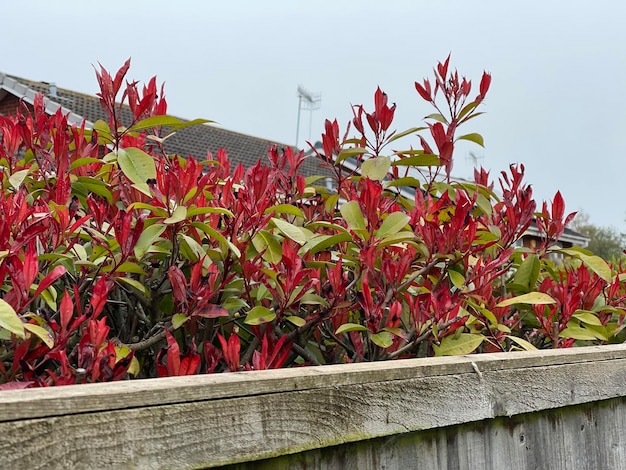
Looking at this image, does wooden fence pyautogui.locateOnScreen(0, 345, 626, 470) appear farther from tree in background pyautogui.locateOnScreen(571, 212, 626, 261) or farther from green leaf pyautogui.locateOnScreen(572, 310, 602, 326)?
tree in background pyautogui.locateOnScreen(571, 212, 626, 261)

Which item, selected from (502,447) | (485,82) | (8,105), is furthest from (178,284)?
(8,105)

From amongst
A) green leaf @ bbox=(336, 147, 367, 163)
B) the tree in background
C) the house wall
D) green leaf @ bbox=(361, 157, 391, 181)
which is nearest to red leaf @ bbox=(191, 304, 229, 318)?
green leaf @ bbox=(361, 157, 391, 181)

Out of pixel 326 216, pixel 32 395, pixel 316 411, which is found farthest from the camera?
pixel 326 216

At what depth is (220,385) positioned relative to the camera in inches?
37.3

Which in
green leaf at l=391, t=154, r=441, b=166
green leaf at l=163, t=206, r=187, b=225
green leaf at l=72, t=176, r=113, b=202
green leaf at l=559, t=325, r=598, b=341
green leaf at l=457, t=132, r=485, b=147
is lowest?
green leaf at l=559, t=325, r=598, b=341

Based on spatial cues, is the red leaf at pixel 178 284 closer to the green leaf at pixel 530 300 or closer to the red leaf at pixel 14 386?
the red leaf at pixel 14 386

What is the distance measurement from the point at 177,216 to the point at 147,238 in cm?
7

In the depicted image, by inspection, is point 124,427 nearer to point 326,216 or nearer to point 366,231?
point 366,231

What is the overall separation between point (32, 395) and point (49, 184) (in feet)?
2.93

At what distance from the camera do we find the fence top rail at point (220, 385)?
79 centimetres

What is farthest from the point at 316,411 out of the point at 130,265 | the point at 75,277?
the point at 75,277

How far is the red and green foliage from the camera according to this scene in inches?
43.7

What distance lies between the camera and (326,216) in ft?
6.09

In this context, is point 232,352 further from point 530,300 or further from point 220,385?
point 530,300
